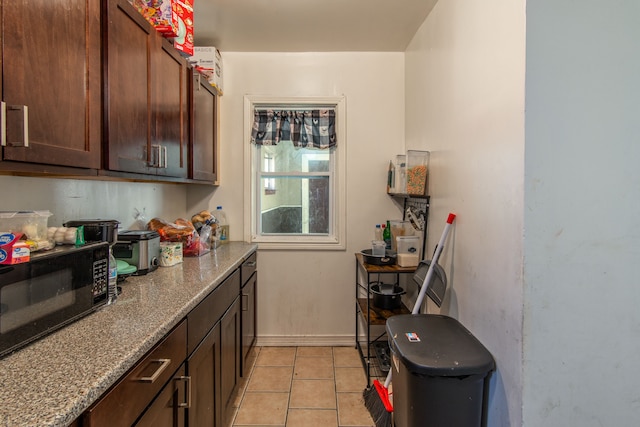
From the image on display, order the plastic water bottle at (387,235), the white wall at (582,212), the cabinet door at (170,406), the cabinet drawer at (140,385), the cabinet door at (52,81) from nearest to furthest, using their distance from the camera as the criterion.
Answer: the cabinet drawer at (140,385) < the cabinet door at (52,81) < the cabinet door at (170,406) < the white wall at (582,212) < the plastic water bottle at (387,235)

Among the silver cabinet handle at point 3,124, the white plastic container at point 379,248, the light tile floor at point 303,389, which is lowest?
the light tile floor at point 303,389


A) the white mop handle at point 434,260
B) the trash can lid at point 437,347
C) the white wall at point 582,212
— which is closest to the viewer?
the white wall at point 582,212

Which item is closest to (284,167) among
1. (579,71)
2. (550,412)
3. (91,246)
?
(91,246)

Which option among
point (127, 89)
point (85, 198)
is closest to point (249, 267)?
point (85, 198)

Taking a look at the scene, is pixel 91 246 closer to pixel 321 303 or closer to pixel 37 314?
pixel 37 314

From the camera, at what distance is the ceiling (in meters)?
2.19

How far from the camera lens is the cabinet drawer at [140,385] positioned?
79 cm

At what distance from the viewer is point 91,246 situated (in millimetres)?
1159

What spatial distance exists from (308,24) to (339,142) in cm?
92

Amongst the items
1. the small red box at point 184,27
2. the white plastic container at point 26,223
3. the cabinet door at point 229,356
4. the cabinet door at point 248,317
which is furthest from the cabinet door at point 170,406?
the small red box at point 184,27

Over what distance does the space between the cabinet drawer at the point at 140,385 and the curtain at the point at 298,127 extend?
6.57 ft

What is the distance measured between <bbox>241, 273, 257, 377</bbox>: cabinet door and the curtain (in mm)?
1184

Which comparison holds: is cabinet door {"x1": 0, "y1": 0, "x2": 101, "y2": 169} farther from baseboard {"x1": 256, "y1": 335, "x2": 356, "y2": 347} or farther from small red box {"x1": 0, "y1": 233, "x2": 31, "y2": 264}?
baseboard {"x1": 256, "y1": 335, "x2": 356, "y2": 347}

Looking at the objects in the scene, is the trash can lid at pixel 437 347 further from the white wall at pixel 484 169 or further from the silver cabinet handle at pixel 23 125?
the silver cabinet handle at pixel 23 125
